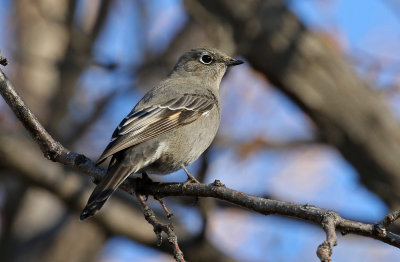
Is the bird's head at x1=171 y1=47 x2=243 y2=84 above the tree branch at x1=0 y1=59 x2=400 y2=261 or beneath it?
above

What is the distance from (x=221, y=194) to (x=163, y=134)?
1688 millimetres

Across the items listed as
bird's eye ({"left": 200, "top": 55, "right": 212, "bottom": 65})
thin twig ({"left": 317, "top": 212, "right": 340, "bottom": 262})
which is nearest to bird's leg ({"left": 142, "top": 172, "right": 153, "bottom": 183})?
thin twig ({"left": 317, "top": 212, "right": 340, "bottom": 262})

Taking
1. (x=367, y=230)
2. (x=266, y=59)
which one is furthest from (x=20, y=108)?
(x=266, y=59)

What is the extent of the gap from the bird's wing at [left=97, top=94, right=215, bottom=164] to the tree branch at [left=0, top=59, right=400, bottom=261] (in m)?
0.31

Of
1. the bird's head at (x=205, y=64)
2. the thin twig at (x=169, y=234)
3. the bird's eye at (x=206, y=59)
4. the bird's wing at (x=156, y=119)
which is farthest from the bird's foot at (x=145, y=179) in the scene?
the bird's eye at (x=206, y=59)

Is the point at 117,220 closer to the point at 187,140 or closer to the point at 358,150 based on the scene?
the point at 187,140

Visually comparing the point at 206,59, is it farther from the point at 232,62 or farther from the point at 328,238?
the point at 328,238

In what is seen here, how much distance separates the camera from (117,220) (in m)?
7.73

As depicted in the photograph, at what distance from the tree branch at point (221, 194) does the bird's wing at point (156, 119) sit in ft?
1.02

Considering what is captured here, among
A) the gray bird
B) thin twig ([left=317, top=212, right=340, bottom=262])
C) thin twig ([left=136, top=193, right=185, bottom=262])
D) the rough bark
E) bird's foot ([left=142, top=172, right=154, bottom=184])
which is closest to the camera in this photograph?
thin twig ([left=317, top=212, right=340, bottom=262])

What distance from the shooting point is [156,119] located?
5531 millimetres

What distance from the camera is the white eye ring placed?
24.0ft

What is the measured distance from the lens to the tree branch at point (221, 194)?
130 inches

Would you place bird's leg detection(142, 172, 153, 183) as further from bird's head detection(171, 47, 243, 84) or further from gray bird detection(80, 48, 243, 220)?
bird's head detection(171, 47, 243, 84)
